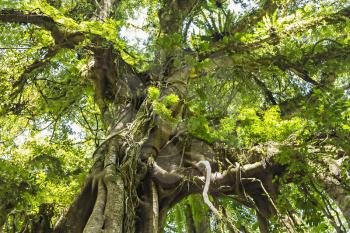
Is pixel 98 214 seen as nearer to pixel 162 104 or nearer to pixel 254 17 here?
pixel 162 104

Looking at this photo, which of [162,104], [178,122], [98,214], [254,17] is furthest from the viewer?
[254,17]

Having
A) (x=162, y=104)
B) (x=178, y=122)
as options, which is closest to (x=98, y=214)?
(x=162, y=104)

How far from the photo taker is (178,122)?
5.47 meters

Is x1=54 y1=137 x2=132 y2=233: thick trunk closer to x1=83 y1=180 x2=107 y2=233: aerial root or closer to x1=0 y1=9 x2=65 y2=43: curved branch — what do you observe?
x1=83 y1=180 x2=107 y2=233: aerial root

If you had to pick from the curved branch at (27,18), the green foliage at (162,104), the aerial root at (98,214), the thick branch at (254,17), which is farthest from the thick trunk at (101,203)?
the thick branch at (254,17)

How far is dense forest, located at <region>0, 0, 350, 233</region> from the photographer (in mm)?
4176

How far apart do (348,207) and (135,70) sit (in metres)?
3.69

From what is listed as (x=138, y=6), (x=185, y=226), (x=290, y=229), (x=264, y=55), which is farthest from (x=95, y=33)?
(x=138, y=6)

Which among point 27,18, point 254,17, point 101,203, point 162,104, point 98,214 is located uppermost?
point 254,17

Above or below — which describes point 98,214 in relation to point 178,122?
below

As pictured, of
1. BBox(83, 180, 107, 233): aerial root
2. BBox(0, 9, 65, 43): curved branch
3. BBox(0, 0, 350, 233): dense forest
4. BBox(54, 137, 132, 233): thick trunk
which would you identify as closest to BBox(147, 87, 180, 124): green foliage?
BBox(0, 0, 350, 233): dense forest

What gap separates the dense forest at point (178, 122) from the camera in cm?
418

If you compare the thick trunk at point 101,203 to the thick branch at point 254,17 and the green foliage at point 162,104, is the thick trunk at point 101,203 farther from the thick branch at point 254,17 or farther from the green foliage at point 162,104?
the thick branch at point 254,17

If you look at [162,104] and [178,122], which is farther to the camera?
[178,122]
